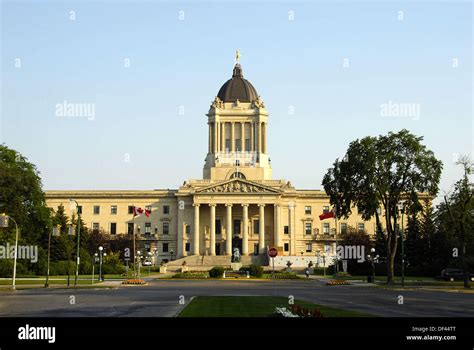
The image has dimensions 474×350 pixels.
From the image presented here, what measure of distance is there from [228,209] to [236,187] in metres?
4.77

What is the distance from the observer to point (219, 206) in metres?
141

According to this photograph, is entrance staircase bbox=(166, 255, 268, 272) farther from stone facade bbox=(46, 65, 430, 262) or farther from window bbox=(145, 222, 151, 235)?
window bbox=(145, 222, 151, 235)

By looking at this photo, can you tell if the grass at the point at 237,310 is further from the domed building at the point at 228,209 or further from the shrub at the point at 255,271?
the domed building at the point at 228,209

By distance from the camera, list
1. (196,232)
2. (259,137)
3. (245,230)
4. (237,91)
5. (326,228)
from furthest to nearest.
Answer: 1. (237,91)
2. (259,137)
3. (326,228)
4. (196,232)
5. (245,230)

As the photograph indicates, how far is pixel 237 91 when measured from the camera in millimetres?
156750

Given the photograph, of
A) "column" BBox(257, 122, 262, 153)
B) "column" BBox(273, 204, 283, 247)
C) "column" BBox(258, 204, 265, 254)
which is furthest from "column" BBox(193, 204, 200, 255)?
"column" BBox(257, 122, 262, 153)

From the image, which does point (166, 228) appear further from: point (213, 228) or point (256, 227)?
point (256, 227)

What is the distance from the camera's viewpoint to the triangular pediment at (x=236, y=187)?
449 ft

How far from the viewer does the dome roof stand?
15550cm

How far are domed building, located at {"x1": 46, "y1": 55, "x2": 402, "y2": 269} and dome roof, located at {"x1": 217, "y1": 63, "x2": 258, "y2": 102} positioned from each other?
4.44 metres

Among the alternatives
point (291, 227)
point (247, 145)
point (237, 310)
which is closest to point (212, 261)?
point (291, 227)
